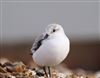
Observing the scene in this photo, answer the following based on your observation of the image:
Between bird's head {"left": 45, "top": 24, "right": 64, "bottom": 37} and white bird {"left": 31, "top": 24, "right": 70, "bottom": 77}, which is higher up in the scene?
bird's head {"left": 45, "top": 24, "right": 64, "bottom": 37}

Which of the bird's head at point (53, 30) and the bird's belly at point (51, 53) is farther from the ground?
the bird's head at point (53, 30)

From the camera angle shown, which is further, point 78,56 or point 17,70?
point 78,56

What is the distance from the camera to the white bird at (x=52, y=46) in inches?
150

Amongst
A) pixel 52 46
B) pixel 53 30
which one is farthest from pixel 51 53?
pixel 53 30

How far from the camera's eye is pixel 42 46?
12.7ft

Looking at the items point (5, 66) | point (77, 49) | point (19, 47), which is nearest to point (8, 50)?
point (19, 47)

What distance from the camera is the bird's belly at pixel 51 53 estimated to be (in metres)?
3.80

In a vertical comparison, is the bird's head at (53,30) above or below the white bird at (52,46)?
above

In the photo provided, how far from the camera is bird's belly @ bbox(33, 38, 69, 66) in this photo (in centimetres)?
380

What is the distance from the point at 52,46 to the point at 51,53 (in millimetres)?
52

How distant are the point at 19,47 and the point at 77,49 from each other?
661mm

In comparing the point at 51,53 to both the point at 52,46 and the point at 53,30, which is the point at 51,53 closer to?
the point at 52,46

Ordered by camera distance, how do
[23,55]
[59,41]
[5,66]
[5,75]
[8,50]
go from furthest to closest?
[8,50], [23,55], [5,66], [5,75], [59,41]

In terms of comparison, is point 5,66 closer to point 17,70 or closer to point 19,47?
point 17,70
